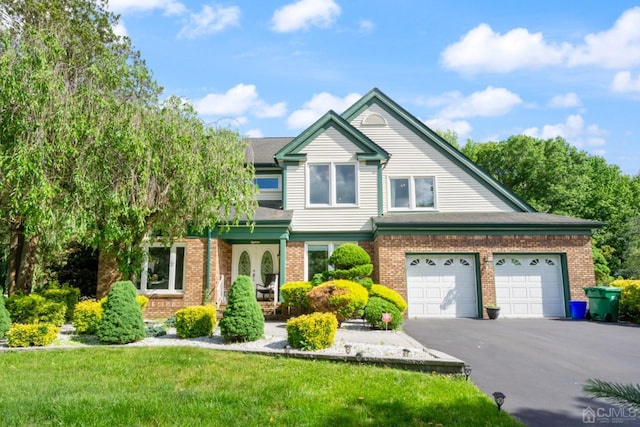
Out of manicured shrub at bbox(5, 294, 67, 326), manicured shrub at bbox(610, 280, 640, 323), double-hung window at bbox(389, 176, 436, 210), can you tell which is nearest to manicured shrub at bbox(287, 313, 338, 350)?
manicured shrub at bbox(5, 294, 67, 326)

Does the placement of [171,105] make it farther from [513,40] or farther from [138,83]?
[513,40]

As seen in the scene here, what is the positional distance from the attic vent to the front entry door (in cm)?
660

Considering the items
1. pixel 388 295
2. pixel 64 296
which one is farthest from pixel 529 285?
pixel 64 296

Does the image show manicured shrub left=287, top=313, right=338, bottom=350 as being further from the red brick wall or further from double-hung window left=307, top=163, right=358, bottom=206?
double-hung window left=307, top=163, right=358, bottom=206

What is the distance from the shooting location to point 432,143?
1680cm

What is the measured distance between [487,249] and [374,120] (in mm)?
7179

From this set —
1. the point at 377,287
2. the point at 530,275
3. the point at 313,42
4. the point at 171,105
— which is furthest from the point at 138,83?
the point at 530,275

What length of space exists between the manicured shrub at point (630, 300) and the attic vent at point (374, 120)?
10.4 metres

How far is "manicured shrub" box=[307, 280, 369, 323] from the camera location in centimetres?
1017

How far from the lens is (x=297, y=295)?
11797mm

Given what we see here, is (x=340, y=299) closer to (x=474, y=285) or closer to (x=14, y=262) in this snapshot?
(x=474, y=285)

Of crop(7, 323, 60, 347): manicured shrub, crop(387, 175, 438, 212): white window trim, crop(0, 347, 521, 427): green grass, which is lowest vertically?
crop(0, 347, 521, 427): green grass

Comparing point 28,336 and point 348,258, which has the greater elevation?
point 348,258

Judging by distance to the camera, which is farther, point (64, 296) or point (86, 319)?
point (64, 296)
